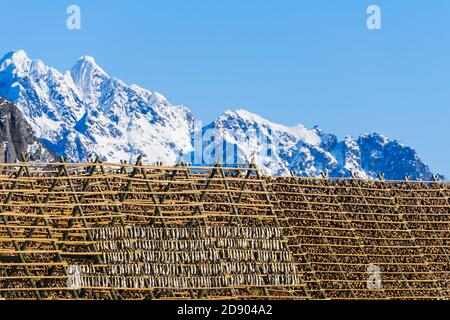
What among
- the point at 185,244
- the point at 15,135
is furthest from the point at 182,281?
the point at 15,135

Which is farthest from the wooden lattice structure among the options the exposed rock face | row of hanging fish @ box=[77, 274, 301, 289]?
the exposed rock face

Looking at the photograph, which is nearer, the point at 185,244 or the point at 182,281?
the point at 182,281

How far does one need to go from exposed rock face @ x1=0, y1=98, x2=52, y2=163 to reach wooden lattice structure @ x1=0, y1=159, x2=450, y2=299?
2730 inches

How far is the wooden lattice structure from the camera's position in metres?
22.8

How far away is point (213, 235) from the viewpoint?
24500mm

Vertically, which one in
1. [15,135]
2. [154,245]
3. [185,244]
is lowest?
[154,245]

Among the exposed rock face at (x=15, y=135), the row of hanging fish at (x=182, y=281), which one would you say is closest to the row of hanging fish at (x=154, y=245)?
the row of hanging fish at (x=182, y=281)

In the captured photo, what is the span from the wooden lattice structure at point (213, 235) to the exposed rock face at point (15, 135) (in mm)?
69348

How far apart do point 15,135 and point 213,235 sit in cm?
7770

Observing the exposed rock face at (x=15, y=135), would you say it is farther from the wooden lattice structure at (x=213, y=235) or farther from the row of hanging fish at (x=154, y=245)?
the row of hanging fish at (x=154, y=245)

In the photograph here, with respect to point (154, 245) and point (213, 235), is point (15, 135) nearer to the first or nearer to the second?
point (213, 235)

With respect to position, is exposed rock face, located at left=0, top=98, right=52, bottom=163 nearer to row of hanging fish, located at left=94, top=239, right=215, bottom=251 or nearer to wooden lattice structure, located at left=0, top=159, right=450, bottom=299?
wooden lattice structure, located at left=0, top=159, right=450, bottom=299
